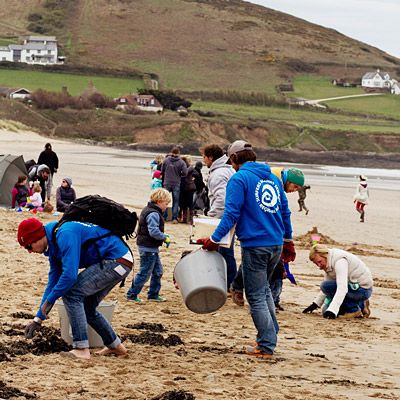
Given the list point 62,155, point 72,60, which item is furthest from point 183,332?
point 72,60

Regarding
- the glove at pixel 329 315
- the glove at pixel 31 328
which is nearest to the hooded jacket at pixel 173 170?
the glove at pixel 329 315

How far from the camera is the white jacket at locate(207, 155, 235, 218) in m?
10.7

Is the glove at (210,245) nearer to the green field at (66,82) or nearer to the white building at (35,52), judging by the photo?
the green field at (66,82)

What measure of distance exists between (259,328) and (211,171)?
3117 mm

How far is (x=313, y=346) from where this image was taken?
8.88 meters

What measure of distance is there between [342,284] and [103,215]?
3640 mm

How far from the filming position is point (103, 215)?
7.50 meters

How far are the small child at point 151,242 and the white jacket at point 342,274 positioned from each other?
177cm

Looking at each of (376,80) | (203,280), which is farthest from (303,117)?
(203,280)

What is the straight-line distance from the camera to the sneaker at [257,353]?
322 inches

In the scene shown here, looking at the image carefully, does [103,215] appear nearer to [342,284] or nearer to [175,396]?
[175,396]

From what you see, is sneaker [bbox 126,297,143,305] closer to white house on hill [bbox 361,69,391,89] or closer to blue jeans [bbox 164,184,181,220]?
blue jeans [bbox 164,184,181,220]

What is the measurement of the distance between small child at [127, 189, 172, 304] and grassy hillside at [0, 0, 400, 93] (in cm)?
11596

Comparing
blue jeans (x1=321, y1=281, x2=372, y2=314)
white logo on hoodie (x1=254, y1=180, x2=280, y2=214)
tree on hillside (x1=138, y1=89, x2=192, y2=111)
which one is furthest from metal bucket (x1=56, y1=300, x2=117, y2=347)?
tree on hillside (x1=138, y1=89, x2=192, y2=111)
